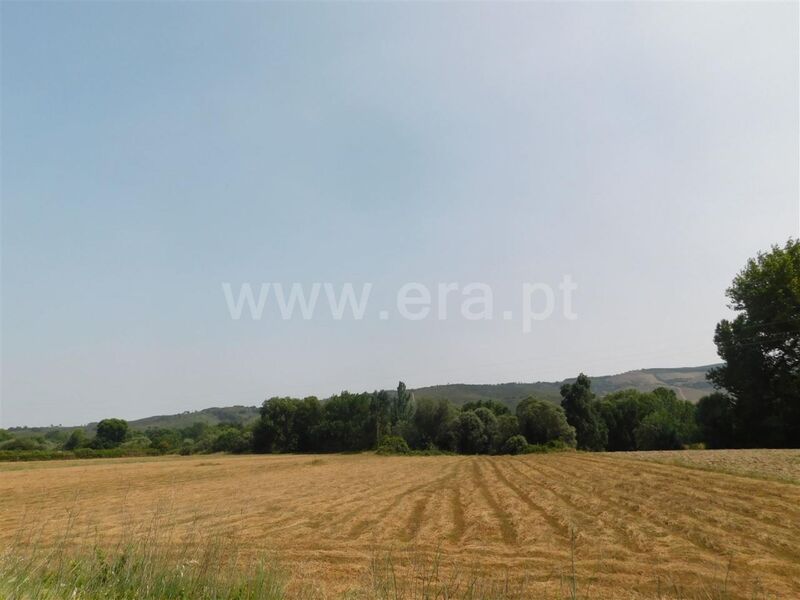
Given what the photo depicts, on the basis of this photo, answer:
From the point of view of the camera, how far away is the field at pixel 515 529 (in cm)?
989

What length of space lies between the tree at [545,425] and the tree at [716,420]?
15828mm

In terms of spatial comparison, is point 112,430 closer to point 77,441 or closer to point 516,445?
point 77,441

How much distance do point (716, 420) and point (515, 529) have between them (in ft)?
192

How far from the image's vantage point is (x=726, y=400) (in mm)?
61594

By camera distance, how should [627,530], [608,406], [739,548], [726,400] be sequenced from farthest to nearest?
[608,406] < [726,400] < [627,530] < [739,548]

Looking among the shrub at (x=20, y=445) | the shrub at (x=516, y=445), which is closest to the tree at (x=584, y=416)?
the shrub at (x=516, y=445)

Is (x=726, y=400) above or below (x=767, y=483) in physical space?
above

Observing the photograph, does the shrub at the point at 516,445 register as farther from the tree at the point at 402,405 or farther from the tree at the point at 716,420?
the tree at the point at 402,405

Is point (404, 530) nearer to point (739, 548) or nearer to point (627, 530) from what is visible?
point (627, 530)

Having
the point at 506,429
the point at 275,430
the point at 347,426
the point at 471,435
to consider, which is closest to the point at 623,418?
the point at 506,429

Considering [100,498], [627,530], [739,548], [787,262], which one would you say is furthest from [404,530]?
[787,262]

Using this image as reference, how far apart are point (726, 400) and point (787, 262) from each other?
1799 cm

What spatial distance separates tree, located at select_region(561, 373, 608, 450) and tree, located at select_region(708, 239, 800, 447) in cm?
2087

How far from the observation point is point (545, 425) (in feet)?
232
